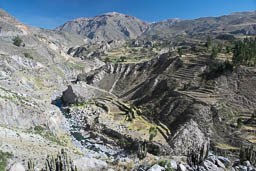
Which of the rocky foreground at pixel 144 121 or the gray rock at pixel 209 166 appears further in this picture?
the rocky foreground at pixel 144 121

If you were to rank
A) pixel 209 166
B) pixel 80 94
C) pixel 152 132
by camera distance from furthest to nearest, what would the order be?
pixel 80 94, pixel 152 132, pixel 209 166

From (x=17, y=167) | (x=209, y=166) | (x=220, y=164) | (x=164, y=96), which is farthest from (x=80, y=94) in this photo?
(x=209, y=166)

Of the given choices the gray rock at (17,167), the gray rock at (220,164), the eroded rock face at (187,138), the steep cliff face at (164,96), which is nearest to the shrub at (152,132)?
the steep cliff face at (164,96)

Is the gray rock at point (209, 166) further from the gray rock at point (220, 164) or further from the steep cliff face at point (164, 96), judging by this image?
the steep cliff face at point (164, 96)

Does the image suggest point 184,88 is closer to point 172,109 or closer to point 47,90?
point 172,109

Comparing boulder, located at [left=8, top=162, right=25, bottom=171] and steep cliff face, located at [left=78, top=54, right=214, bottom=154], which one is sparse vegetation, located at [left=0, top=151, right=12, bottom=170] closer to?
boulder, located at [left=8, top=162, right=25, bottom=171]

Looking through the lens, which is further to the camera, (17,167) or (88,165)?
(88,165)

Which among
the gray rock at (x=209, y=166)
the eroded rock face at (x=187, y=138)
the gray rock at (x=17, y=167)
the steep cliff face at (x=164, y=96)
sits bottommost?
the gray rock at (x=17, y=167)

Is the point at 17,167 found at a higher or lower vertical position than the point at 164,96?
lower

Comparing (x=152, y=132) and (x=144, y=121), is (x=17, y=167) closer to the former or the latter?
(x=152, y=132)

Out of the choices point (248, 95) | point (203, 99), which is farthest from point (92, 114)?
point (248, 95)

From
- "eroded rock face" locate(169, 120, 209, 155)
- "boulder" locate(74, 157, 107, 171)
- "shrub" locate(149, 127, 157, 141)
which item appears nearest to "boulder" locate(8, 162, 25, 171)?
"boulder" locate(74, 157, 107, 171)
